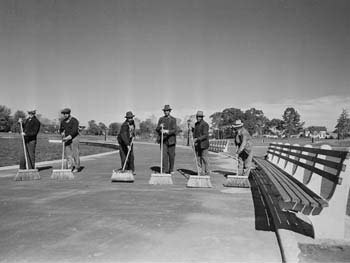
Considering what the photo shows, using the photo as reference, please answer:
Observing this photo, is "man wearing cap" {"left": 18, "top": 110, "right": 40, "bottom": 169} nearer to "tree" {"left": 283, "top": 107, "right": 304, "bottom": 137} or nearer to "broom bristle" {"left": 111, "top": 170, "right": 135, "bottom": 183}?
"broom bristle" {"left": 111, "top": 170, "right": 135, "bottom": 183}

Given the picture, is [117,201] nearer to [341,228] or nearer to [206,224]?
[206,224]

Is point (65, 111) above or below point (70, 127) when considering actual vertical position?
above

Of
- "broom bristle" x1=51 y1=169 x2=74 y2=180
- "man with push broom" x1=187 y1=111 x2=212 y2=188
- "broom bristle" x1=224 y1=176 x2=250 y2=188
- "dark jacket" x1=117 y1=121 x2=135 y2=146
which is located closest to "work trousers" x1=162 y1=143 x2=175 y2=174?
"man with push broom" x1=187 y1=111 x2=212 y2=188

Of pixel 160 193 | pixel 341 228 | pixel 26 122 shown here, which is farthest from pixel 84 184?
pixel 341 228

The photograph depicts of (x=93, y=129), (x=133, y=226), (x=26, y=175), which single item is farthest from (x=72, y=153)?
(x=93, y=129)

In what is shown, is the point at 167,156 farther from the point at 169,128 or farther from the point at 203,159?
the point at 203,159

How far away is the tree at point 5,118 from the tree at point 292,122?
112569 mm

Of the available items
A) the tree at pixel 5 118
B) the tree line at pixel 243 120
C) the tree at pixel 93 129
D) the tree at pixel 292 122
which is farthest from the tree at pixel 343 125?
the tree at pixel 5 118

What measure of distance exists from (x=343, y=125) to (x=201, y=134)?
123 metres

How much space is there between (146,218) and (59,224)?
1273 millimetres

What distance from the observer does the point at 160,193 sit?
23.6 feet

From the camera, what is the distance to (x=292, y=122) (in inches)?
5610

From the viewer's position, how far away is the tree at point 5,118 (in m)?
114

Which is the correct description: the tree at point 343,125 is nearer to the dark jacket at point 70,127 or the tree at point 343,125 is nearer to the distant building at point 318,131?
the distant building at point 318,131
